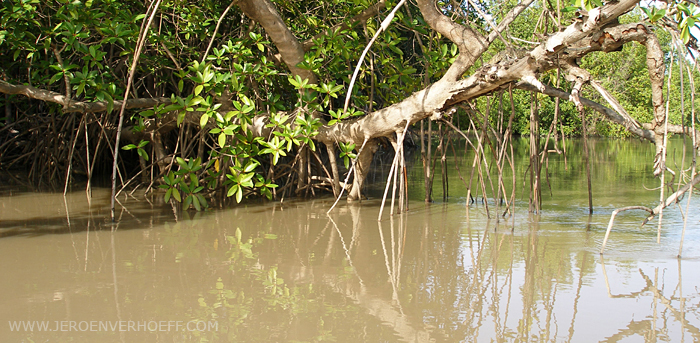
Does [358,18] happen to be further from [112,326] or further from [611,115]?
[112,326]

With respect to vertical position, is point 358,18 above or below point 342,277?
above

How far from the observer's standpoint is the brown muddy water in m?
2.26

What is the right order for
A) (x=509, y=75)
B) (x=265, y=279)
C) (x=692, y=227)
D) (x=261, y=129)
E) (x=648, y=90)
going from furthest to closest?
(x=648, y=90)
(x=261, y=129)
(x=692, y=227)
(x=509, y=75)
(x=265, y=279)

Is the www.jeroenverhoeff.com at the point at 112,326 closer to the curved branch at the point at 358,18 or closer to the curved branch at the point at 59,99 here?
the curved branch at the point at 59,99

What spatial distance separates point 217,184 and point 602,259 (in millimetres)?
3134

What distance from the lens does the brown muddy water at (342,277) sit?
226cm

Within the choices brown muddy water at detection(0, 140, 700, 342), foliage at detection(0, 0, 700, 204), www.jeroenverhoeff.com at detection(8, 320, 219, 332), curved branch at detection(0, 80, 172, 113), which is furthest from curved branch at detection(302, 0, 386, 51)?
www.jeroenverhoeff.com at detection(8, 320, 219, 332)

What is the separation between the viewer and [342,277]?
2.92 m

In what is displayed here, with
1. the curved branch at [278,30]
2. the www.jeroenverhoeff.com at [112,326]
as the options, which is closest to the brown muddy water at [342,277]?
the www.jeroenverhoeff.com at [112,326]

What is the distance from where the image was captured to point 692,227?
13.1ft

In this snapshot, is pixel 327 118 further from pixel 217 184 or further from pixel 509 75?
pixel 509 75

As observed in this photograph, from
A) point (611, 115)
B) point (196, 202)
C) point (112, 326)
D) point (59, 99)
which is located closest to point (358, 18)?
point (196, 202)

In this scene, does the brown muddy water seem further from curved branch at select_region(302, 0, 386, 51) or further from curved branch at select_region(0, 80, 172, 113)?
curved branch at select_region(302, 0, 386, 51)

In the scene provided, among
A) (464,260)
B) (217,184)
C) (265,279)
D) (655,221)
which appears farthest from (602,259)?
(217,184)
